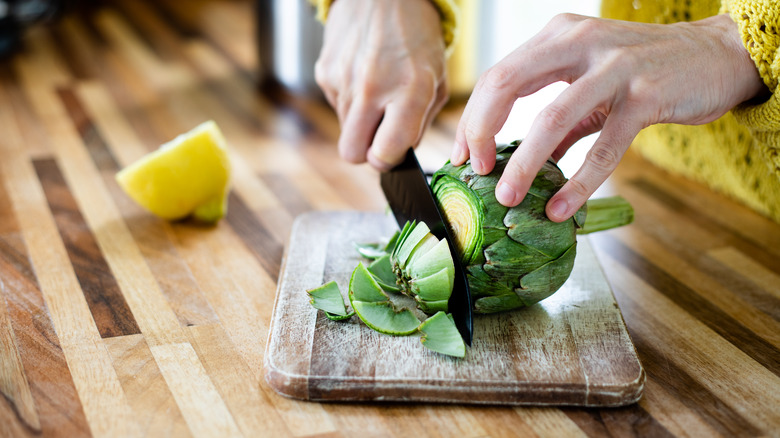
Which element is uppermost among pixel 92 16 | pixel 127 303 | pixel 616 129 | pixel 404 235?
pixel 616 129

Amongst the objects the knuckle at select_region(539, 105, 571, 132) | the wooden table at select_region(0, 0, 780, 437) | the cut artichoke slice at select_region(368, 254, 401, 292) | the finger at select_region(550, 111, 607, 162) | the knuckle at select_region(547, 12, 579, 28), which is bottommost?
the wooden table at select_region(0, 0, 780, 437)

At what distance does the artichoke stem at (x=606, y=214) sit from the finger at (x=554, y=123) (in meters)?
0.27

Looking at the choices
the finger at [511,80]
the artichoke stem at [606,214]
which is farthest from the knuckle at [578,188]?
the artichoke stem at [606,214]

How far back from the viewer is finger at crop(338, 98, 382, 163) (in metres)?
1.27

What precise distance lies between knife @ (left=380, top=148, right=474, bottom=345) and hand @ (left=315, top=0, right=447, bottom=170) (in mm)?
34

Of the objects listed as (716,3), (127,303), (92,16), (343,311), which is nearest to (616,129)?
(343,311)

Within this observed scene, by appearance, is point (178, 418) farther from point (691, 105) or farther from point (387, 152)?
A: point (691, 105)

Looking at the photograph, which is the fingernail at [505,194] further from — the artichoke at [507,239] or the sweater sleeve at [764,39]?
the sweater sleeve at [764,39]

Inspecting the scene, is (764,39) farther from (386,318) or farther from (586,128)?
(386,318)

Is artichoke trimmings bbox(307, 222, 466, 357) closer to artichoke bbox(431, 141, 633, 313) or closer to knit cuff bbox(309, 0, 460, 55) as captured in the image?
artichoke bbox(431, 141, 633, 313)

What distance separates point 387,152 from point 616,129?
1.26 ft

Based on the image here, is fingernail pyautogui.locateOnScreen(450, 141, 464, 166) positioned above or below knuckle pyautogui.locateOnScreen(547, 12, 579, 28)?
below

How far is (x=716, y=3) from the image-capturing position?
55.3 inches

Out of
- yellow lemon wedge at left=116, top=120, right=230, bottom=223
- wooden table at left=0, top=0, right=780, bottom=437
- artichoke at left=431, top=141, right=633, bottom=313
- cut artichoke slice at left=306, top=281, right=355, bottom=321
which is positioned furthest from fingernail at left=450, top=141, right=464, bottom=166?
yellow lemon wedge at left=116, top=120, right=230, bottom=223
